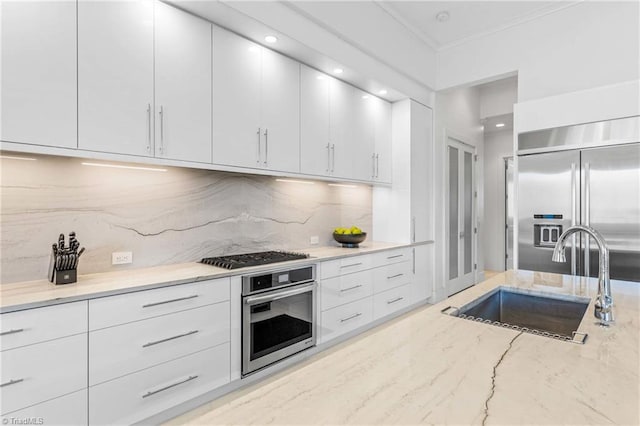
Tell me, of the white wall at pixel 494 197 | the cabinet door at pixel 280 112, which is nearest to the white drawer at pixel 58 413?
the cabinet door at pixel 280 112

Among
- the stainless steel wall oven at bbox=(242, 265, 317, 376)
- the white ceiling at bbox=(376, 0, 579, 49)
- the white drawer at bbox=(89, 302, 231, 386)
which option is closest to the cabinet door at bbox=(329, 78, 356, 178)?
the white ceiling at bbox=(376, 0, 579, 49)

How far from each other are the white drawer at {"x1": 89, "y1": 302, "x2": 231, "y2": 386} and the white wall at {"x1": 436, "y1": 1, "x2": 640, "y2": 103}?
3.93 metres

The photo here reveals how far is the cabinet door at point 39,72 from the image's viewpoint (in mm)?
1576

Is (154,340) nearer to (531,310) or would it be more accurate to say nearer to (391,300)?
(531,310)

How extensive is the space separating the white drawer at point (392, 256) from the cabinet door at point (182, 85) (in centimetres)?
196

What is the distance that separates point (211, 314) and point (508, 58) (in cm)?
415

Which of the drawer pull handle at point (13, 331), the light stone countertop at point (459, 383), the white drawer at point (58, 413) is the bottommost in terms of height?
the white drawer at point (58, 413)

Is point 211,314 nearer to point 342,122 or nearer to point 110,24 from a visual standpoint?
point 110,24

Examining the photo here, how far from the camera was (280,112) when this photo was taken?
279 cm

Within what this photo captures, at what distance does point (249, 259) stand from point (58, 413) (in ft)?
4.45

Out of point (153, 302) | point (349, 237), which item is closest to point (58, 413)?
point (153, 302)

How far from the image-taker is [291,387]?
764 mm

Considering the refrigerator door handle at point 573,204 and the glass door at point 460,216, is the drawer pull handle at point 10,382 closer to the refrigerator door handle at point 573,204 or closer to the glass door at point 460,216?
the refrigerator door handle at point 573,204

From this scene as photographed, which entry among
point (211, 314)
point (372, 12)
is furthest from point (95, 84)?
point (372, 12)
